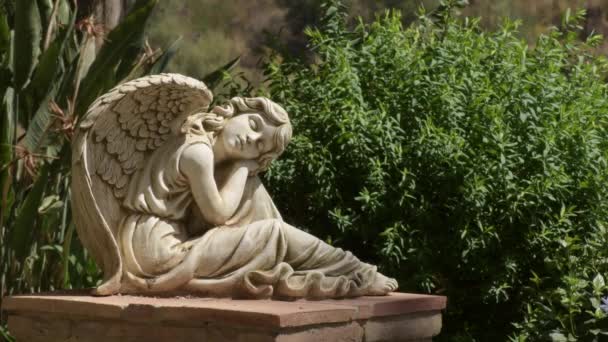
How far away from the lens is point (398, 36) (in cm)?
650

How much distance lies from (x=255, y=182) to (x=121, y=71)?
228cm

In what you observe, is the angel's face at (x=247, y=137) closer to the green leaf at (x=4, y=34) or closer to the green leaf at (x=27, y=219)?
the green leaf at (x=27, y=219)

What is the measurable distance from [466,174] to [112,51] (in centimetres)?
214

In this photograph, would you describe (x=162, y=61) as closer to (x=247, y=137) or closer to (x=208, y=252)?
(x=247, y=137)

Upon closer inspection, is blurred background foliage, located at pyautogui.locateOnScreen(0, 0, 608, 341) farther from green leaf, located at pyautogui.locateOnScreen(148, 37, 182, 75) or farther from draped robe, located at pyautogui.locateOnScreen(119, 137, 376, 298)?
draped robe, located at pyautogui.locateOnScreen(119, 137, 376, 298)

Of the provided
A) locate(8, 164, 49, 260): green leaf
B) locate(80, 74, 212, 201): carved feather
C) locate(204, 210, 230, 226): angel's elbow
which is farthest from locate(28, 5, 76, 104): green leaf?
locate(204, 210, 230, 226): angel's elbow

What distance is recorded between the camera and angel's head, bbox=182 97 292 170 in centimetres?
462

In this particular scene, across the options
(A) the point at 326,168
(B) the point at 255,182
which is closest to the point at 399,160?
(A) the point at 326,168

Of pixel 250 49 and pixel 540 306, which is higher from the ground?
pixel 540 306

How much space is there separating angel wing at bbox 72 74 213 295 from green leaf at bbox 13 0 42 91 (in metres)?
1.93

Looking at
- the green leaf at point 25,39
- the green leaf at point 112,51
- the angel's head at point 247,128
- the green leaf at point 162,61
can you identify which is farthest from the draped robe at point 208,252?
the green leaf at point 162,61

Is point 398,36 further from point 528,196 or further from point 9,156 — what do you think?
point 9,156

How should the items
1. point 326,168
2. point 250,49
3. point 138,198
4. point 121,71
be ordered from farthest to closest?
point 250,49 < point 121,71 < point 326,168 < point 138,198

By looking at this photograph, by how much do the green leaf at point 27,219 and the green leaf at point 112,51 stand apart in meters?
0.74
